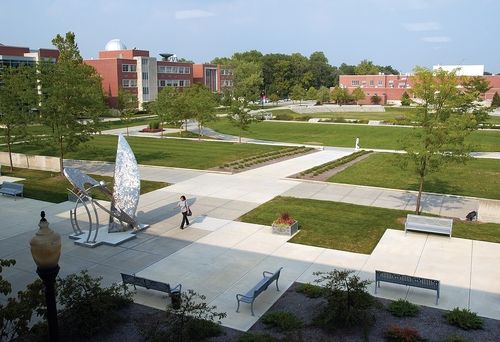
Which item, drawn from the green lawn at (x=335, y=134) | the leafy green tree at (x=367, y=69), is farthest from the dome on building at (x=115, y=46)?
the leafy green tree at (x=367, y=69)

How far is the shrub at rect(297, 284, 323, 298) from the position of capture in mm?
13000

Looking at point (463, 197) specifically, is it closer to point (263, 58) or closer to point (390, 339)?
point (390, 339)

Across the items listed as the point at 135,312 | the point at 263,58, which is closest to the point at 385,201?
the point at 135,312

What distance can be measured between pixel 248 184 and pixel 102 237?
11.1 m

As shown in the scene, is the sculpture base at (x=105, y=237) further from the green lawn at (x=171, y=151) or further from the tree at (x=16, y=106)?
the tree at (x=16, y=106)

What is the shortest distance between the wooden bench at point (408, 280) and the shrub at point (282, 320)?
3.01 metres

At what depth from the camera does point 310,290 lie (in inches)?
519

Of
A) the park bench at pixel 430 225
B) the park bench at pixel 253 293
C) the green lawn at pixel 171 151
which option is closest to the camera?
the park bench at pixel 253 293

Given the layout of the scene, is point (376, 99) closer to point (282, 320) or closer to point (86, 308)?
point (282, 320)

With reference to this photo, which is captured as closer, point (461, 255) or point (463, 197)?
point (461, 255)

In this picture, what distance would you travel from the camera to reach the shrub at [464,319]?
11305mm

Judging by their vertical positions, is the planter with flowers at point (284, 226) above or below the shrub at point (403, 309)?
above

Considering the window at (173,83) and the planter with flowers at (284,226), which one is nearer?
the planter with flowers at (284,226)

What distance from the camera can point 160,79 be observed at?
96.4 metres
